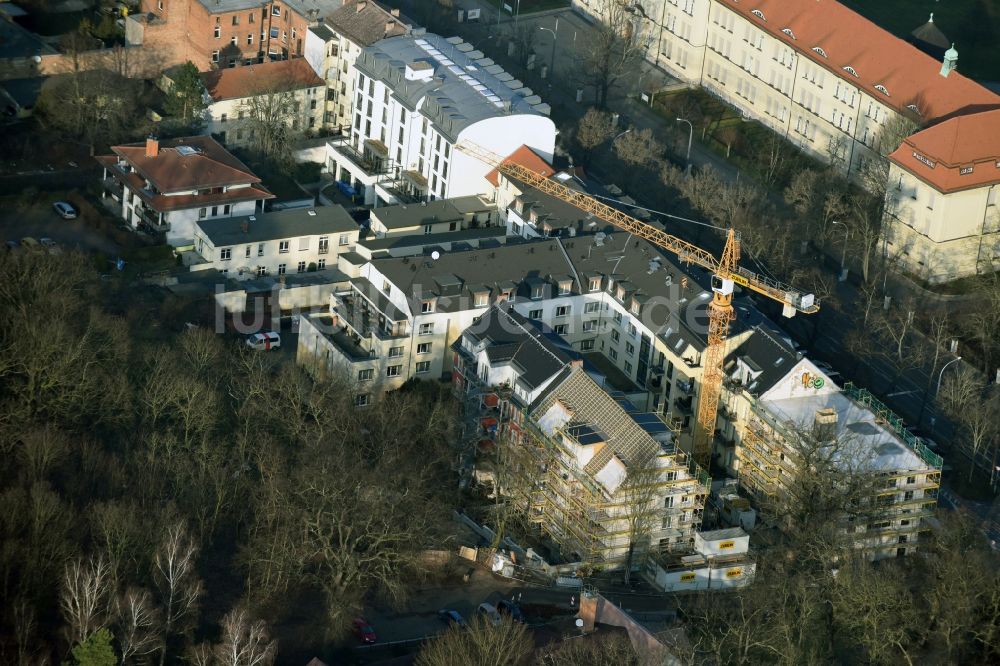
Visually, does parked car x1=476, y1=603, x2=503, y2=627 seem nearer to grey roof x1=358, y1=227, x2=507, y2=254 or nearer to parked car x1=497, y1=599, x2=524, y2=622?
parked car x1=497, y1=599, x2=524, y2=622

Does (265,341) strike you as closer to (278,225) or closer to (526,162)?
(278,225)

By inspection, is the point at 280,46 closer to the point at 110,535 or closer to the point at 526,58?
the point at 526,58

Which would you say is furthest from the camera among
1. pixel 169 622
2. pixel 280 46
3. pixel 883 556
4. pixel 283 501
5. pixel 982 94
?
pixel 280 46

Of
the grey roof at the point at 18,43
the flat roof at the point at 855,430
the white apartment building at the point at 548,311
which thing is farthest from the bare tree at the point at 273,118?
the flat roof at the point at 855,430

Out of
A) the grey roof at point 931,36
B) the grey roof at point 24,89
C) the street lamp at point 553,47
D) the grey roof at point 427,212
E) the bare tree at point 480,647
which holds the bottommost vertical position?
the grey roof at point 24,89

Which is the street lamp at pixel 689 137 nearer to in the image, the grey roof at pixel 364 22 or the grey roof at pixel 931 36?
the grey roof at pixel 931 36

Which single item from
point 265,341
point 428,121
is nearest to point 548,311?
point 265,341

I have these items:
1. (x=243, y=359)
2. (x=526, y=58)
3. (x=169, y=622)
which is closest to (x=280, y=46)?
(x=526, y=58)

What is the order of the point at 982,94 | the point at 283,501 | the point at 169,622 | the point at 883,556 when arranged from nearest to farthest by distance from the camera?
the point at 169,622
the point at 283,501
the point at 883,556
the point at 982,94
